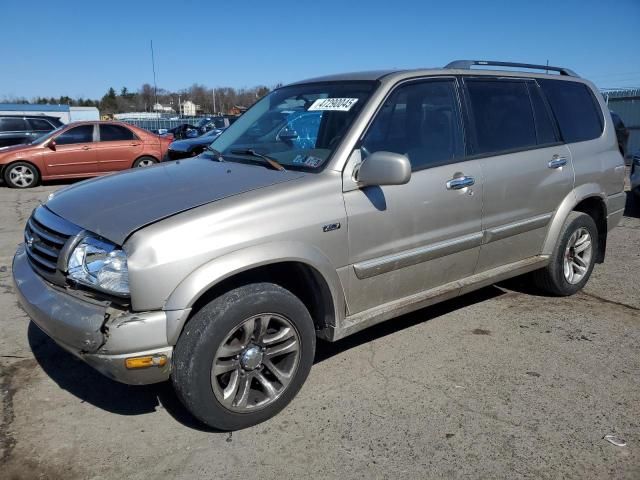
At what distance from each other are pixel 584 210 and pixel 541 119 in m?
1.05

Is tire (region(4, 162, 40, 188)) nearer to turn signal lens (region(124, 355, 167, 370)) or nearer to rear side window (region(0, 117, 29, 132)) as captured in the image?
rear side window (region(0, 117, 29, 132))

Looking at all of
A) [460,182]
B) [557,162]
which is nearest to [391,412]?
[460,182]

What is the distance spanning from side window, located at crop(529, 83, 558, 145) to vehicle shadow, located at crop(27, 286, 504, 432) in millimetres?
1701

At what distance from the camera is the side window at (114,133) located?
13.2 meters

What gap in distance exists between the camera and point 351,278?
3.21 m

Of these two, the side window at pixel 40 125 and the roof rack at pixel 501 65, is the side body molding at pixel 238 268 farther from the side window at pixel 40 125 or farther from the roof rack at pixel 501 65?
the side window at pixel 40 125

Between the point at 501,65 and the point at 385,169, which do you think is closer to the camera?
the point at 385,169

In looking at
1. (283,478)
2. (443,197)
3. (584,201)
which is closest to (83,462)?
(283,478)

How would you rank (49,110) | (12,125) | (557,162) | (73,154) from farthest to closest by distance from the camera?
(49,110), (12,125), (73,154), (557,162)

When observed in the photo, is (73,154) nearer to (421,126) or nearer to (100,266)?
(421,126)

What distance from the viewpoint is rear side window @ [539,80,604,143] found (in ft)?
15.0

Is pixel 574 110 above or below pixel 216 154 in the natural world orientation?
above

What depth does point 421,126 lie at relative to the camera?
3.65m

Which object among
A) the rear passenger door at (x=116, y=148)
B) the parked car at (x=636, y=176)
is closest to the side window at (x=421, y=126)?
the parked car at (x=636, y=176)
